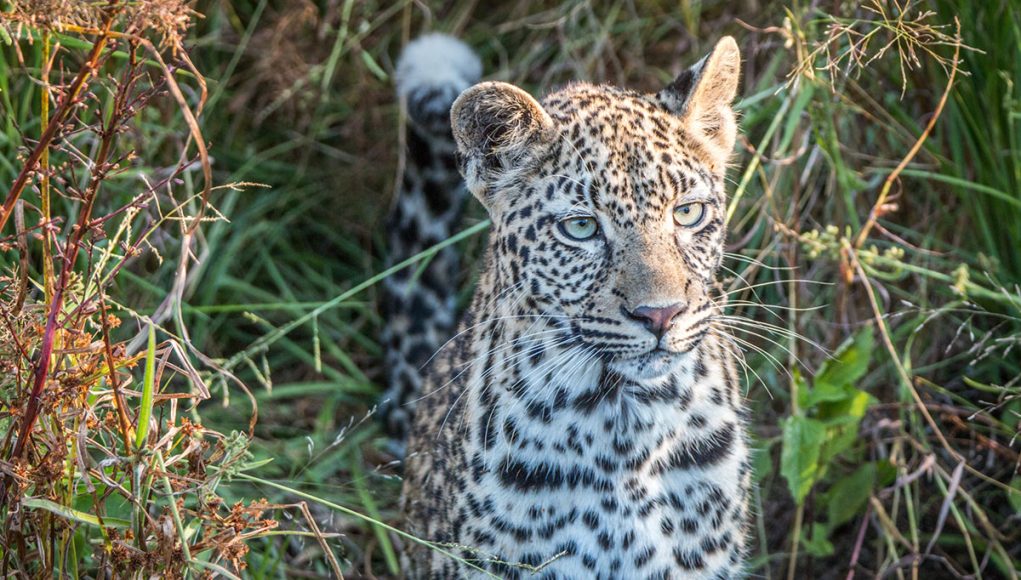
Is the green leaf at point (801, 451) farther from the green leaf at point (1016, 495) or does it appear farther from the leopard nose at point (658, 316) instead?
the leopard nose at point (658, 316)

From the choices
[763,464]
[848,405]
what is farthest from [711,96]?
[763,464]

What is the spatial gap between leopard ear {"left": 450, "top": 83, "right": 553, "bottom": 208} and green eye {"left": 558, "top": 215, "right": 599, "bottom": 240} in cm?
26

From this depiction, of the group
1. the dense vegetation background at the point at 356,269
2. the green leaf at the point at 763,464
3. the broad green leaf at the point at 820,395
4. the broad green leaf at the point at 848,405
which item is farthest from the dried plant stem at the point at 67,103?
the green leaf at the point at 763,464

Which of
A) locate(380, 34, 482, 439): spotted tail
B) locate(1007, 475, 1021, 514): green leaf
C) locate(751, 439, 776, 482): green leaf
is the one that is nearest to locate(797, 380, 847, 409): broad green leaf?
locate(751, 439, 776, 482): green leaf

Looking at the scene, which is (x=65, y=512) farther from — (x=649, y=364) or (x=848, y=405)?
(x=848, y=405)

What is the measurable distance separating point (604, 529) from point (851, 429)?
3.96 ft

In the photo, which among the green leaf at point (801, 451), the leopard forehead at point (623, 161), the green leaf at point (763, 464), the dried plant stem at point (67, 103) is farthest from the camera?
the green leaf at point (763, 464)

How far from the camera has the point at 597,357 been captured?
3287mm

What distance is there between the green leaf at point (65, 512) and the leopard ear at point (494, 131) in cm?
137

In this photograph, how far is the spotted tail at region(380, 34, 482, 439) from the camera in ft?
15.0

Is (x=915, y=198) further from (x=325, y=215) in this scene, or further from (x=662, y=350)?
(x=325, y=215)

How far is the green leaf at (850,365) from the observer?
4105 millimetres

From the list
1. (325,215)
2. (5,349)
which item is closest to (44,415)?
(5,349)

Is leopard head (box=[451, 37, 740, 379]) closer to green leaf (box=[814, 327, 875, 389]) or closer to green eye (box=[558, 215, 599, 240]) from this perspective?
green eye (box=[558, 215, 599, 240])
